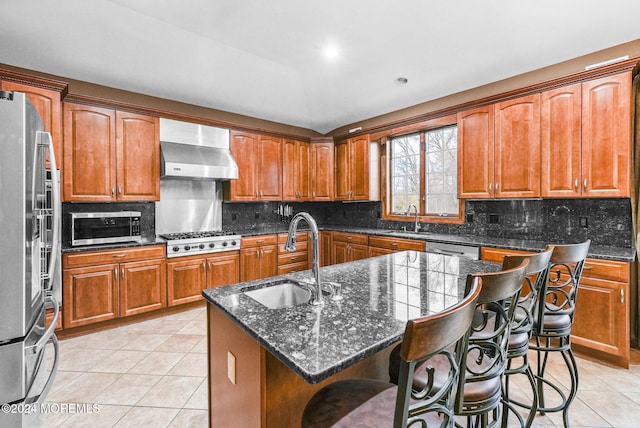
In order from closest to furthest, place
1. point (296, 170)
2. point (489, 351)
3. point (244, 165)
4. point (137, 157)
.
→ point (489, 351)
point (137, 157)
point (244, 165)
point (296, 170)

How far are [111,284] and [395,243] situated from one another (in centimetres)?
328

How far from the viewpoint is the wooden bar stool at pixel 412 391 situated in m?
0.68

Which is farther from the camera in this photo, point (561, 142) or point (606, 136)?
point (561, 142)

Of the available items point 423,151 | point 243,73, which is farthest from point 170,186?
point 423,151

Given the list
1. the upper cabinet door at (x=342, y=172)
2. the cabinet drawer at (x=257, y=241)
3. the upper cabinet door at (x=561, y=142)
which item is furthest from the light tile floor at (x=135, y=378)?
the upper cabinet door at (x=561, y=142)

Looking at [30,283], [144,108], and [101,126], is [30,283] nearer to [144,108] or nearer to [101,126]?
[101,126]

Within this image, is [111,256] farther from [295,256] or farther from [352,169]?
[352,169]

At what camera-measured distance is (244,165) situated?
177 inches

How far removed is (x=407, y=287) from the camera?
1.60 meters

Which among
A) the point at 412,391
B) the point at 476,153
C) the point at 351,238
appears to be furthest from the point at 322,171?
the point at 412,391

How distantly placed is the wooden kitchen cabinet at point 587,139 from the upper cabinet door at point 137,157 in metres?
4.24

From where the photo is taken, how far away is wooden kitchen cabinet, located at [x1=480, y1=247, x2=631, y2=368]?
235 centimetres

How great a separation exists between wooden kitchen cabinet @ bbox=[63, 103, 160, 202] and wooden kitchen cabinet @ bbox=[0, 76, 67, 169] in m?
0.22

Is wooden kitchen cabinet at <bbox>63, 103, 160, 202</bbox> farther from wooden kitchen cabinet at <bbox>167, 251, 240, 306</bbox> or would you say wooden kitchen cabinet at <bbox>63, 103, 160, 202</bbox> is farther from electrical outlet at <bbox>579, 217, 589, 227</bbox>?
electrical outlet at <bbox>579, 217, 589, 227</bbox>
